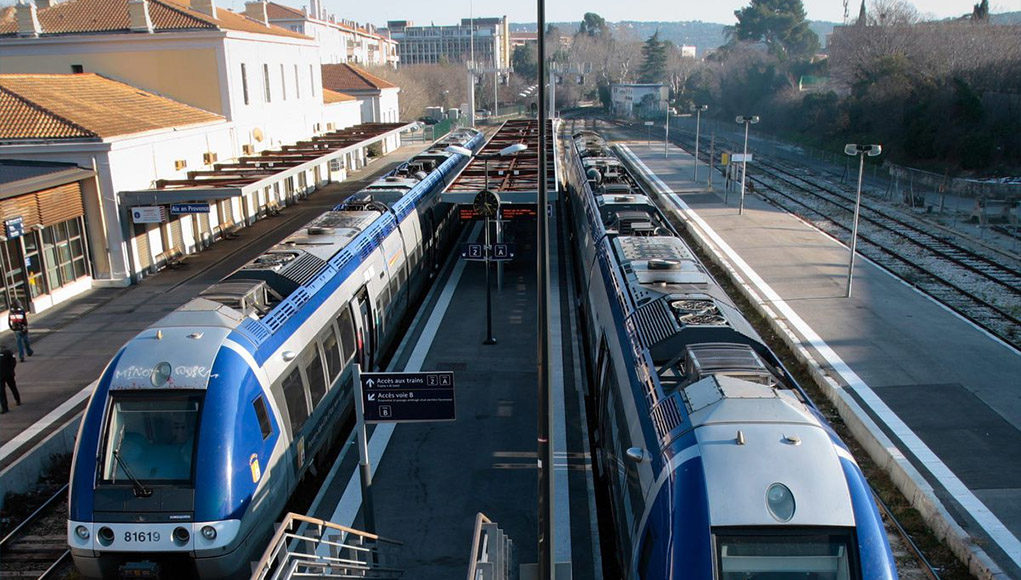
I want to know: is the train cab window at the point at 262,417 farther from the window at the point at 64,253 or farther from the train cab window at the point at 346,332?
the window at the point at 64,253

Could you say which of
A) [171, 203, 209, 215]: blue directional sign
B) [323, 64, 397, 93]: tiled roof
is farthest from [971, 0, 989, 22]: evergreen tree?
[171, 203, 209, 215]: blue directional sign

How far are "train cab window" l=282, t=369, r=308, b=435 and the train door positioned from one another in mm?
3303

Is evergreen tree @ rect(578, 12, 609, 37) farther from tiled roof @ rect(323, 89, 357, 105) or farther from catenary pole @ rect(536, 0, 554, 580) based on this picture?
catenary pole @ rect(536, 0, 554, 580)

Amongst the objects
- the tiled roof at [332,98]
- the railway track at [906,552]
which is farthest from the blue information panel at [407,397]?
the tiled roof at [332,98]

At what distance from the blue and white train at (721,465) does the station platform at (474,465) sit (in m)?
1.10

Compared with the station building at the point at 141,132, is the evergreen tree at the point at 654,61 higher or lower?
higher

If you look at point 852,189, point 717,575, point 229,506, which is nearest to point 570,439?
point 229,506

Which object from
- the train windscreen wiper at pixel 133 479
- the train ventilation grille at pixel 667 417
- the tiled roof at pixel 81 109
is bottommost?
the train windscreen wiper at pixel 133 479

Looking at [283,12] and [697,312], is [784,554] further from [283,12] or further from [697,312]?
[283,12]

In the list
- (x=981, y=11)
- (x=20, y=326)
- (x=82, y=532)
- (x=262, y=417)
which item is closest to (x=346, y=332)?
(x=262, y=417)

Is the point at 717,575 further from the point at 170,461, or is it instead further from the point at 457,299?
the point at 457,299

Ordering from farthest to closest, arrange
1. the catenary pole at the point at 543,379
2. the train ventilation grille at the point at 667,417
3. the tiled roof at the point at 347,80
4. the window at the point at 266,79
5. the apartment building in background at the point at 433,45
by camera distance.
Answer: the apartment building in background at the point at 433,45
the tiled roof at the point at 347,80
the window at the point at 266,79
the train ventilation grille at the point at 667,417
the catenary pole at the point at 543,379

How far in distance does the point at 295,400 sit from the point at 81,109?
21638 mm

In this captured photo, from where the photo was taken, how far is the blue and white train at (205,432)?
8.73 m
